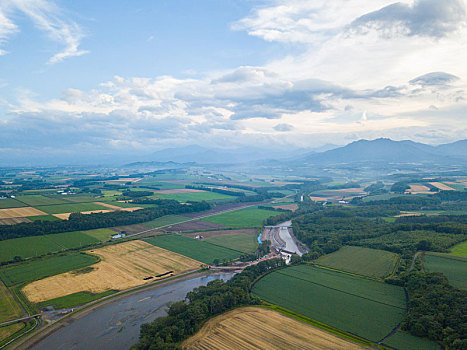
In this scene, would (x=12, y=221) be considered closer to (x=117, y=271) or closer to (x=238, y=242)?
(x=117, y=271)

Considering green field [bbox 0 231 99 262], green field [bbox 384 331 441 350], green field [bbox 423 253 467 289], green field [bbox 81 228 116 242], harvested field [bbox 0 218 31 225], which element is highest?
harvested field [bbox 0 218 31 225]

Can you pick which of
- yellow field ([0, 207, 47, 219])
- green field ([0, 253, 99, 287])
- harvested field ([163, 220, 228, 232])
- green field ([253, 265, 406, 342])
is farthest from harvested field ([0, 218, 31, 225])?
green field ([253, 265, 406, 342])

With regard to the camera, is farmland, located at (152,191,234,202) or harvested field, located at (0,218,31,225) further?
farmland, located at (152,191,234,202)

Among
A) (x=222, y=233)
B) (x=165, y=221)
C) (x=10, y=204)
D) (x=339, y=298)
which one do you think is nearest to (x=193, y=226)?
(x=165, y=221)

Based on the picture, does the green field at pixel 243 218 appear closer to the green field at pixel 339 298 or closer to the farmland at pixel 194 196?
the farmland at pixel 194 196

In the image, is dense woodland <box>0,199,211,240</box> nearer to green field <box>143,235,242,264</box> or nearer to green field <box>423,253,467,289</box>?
green field <box>143,235,242,264</box>
